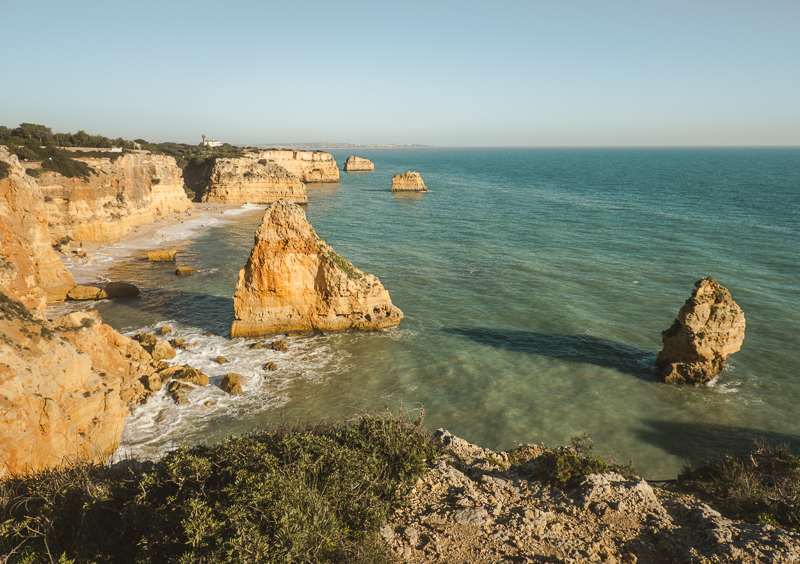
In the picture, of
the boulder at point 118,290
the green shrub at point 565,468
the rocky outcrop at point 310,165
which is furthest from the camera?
the rocky outcrop at point 310,165

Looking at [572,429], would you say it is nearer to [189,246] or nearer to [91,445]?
[91,445]

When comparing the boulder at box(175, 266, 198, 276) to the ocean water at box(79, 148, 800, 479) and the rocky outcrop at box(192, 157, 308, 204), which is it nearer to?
the ocean water at box(79, 148, 800, 479)

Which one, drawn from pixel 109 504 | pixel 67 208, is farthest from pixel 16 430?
pixel 67 208

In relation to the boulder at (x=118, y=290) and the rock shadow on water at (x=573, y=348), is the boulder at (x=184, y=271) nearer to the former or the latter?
the boulder at (x=118, y=290)

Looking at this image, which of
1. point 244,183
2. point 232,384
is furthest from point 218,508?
point 244,183

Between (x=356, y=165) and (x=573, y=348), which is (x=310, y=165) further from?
(x=573, y=348)

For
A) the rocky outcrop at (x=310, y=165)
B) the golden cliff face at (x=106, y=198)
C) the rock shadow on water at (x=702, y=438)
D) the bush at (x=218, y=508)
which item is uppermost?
the rocky outcrop at (x=310, y=165)

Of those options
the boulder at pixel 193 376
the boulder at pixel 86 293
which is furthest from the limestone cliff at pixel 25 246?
the boulder at pixel 193 376
